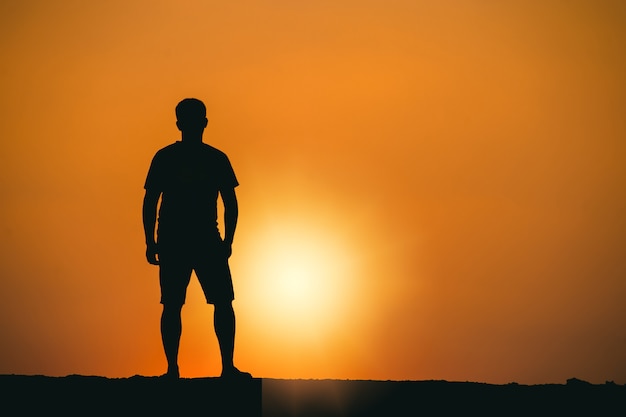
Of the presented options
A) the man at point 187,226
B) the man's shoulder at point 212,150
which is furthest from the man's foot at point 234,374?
the man's shoulder at point 212,150

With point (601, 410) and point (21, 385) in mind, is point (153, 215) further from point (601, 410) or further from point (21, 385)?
point (601, 410)

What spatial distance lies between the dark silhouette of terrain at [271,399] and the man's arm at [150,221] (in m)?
1.34

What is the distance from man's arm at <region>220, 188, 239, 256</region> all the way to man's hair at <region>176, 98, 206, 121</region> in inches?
34.4

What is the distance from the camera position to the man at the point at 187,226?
9922mm

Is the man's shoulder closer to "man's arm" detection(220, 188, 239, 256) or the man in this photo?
the man

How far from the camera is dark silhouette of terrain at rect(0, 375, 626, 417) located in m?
9.09

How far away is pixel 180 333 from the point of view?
9961mm

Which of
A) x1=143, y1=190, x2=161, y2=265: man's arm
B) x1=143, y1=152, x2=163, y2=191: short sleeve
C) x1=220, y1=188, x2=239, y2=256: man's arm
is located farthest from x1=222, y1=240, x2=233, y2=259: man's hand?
x1=143, y1=152, x2=163, y2=191: short sleeve

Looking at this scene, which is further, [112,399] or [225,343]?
[225,343]

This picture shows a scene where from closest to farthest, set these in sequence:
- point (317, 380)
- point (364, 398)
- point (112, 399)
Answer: point (112, 399)
point (364, 398)
point (317, 380)

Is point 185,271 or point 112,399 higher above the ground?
point 185,271

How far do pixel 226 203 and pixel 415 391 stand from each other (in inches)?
114

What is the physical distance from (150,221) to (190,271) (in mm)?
695

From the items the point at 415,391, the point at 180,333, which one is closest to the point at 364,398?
the point at 415,391
